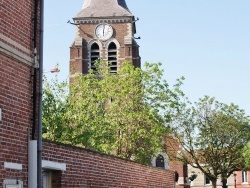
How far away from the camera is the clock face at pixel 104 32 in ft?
214

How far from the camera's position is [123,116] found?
3781 centimetres

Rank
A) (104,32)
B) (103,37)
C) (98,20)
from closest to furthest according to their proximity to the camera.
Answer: (103,37), (104,32), (98,20)

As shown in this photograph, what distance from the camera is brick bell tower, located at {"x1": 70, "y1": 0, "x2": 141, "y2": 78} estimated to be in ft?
209

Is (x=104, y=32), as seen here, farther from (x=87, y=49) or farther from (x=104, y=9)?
(x=104, y=9)

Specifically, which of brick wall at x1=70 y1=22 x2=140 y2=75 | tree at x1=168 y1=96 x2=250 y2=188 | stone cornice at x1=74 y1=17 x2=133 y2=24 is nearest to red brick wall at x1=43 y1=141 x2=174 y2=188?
tree at x1=168 y1=96 x2=250 y2=188

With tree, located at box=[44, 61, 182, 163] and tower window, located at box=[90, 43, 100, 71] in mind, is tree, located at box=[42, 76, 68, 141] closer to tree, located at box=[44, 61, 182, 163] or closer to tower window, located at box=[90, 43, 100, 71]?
tree, located at box=[44, 61, 182, 163]

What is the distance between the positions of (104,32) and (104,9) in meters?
3.01

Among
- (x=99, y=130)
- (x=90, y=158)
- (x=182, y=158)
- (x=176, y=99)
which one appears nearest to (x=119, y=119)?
(x=99, y=130)

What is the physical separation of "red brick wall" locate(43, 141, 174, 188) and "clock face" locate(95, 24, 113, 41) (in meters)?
45.7

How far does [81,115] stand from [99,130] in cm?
196

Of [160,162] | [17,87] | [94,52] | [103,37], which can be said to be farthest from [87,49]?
[17,87]

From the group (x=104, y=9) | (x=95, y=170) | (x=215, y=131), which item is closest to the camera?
(x=95, y=170)

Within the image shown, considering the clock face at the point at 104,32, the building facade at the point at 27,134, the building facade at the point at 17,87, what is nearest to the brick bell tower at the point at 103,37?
the clock face at the point at 104,32

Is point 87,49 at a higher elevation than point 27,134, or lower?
higher
